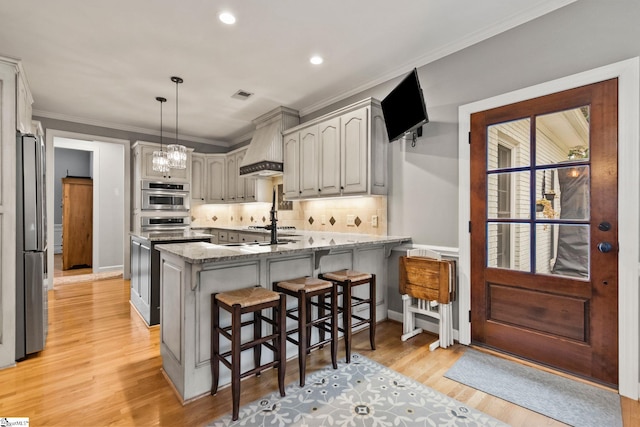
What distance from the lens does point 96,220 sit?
251 inches

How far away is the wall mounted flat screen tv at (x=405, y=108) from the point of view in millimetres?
2727

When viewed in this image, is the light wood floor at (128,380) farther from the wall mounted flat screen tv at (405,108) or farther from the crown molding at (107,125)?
the crown molding at (107,125)

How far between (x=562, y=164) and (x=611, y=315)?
1097 millimetres

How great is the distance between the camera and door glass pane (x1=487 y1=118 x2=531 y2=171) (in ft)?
8.32

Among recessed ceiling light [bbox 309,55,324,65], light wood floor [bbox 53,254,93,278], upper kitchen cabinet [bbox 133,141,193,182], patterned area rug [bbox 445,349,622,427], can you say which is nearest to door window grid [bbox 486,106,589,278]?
patterned area rug [bbox 445,349,622,427]

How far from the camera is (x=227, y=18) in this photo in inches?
101

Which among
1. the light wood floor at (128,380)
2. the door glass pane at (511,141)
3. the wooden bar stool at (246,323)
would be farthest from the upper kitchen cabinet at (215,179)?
the door glass pane at (511,141)

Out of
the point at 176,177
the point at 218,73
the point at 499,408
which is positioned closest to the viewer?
Result: the point at 499,408

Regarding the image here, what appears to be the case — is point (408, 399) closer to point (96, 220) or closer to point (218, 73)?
point (218, 73)

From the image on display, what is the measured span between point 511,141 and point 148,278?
3781mm

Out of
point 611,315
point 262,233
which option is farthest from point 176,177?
point 611,315

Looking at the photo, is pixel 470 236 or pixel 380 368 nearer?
pixel 380 368

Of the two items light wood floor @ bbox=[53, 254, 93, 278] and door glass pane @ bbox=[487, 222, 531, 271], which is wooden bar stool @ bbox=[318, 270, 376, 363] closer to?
door glass pane @ bbox=[487, 222, 531, 271]

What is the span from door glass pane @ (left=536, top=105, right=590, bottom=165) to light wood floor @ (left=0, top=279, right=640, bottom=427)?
168cm
